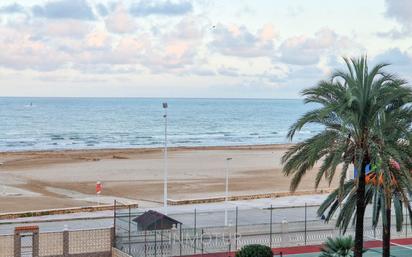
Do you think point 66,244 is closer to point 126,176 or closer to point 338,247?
point 338,247

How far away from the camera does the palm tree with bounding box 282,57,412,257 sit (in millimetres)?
20641

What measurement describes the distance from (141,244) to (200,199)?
1684cm

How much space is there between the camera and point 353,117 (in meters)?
20.4

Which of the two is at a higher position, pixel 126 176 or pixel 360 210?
pixel 360 210

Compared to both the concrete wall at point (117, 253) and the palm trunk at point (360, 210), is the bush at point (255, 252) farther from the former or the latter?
the concrete wall at point (117, 253)

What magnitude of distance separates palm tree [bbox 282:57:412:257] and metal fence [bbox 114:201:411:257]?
24.5 feet

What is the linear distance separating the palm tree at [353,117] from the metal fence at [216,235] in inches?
294

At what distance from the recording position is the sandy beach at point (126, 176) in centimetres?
5047

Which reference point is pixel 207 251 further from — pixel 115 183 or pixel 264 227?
pixel 115 183

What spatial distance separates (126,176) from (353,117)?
44.4 m

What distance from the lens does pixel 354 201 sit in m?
23.1

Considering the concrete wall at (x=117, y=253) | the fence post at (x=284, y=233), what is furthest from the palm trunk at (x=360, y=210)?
the fence post at (x=284, y=233)

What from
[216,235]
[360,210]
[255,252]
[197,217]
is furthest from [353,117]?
[197,217]

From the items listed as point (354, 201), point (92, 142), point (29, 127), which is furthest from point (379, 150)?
point (29, 127)
